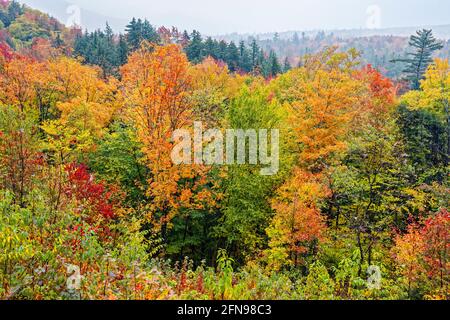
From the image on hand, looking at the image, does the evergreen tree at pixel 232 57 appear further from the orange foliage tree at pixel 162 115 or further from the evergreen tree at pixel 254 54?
the orange foliage tree at pixel 162 115

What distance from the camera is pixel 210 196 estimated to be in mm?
20312

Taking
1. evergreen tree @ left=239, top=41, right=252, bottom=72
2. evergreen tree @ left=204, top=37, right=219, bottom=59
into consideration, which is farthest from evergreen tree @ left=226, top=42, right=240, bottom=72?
evergreen tree @ left=204, top=37, right=219, bottom=59

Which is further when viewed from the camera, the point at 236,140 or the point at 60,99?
the point at 60,99

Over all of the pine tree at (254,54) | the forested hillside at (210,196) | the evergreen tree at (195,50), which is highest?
the pine tree at (254,54)

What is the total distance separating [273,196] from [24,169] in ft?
44.3

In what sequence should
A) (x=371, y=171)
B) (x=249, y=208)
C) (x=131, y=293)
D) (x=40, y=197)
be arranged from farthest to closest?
(x=249, y=208) → (x=371, y=171) → (x=40, y=197) → (x=131, y=293)

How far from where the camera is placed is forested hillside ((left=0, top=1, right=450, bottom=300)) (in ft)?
24.6

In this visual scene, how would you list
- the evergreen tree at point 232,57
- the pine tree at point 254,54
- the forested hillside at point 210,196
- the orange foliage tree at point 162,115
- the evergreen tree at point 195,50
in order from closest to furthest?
the forested hillside at point 210,196 → the orange foliage tree at point 162,115 → the evergreen tree at point 195,50 → the evergreen tree at point 232,57 → the pine tree at point 254,54

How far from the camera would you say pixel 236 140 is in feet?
68.3

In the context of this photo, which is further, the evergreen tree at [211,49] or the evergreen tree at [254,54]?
the evergreen tree at [254,54]

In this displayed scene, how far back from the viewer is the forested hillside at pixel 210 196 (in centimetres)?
749

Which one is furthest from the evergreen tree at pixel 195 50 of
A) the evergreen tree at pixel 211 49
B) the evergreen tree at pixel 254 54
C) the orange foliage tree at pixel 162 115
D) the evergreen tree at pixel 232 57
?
the orange foliage tree at pixel 162 115
